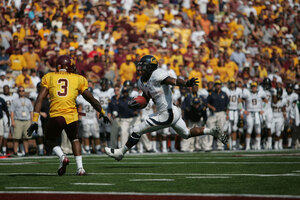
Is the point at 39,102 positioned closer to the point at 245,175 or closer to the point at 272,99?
the point at 245,175

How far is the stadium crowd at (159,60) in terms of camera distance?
17453 millimetres

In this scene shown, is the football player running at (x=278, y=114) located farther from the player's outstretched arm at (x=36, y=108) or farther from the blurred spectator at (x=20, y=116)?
the player's outstretched arm at (x=36, y=108)

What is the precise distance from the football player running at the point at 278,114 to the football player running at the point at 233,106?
1351 mm

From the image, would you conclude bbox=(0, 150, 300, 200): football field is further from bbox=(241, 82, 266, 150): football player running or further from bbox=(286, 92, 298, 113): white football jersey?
bbox=(286, 92, 298, 113): white football jersey

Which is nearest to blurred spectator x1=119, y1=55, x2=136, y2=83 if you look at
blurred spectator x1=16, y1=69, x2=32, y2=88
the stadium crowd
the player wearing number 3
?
the stadium crowd

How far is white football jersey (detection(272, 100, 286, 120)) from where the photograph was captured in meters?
19.2

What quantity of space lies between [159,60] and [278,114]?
3981 millimetres

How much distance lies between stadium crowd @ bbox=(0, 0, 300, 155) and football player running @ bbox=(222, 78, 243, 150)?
32 millimetres

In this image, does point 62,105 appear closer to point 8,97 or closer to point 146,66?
point 146,66

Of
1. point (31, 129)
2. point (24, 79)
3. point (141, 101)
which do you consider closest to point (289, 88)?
point (24, 79)

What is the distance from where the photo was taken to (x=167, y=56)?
20234mm

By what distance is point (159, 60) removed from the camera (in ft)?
61.5

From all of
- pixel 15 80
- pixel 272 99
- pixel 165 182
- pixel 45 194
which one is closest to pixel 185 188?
pixel 165 182

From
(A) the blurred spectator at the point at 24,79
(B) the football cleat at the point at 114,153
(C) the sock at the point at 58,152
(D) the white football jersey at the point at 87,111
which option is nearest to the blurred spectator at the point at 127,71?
(D) the white football jersey at the point at 87,111
